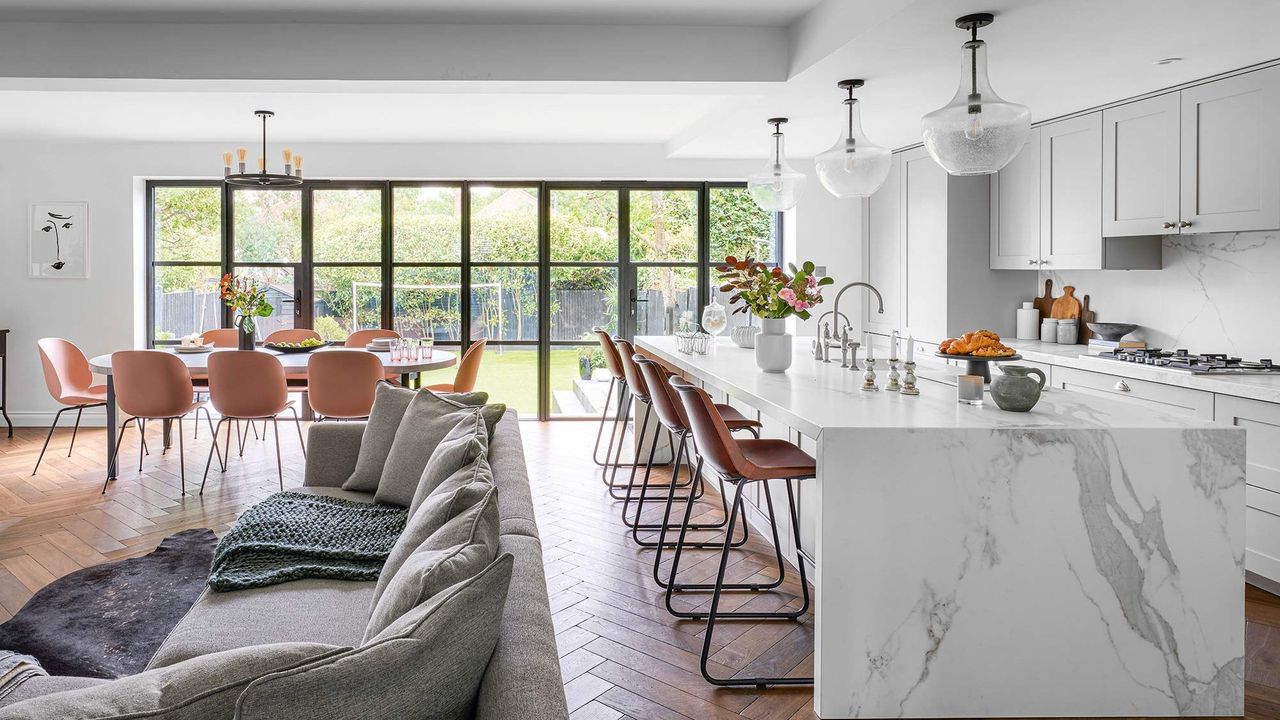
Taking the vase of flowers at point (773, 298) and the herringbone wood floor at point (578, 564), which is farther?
the vase of flowers at point (773, 298)

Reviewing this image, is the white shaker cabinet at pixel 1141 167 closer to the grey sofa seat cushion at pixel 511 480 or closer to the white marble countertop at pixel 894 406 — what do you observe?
the white marble countertop at pixel 894 406

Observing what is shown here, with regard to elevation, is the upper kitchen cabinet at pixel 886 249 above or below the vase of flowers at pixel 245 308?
above

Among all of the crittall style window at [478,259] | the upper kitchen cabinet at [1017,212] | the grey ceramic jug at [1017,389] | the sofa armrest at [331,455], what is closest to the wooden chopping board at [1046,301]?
the upper kitchen cabinet at [1017,212]

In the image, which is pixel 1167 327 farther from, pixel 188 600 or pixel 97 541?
pixel 97 541

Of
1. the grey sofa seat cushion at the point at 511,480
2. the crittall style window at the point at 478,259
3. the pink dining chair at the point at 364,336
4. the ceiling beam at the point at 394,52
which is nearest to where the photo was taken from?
the grey sofa seat cushion at the point at 511,480

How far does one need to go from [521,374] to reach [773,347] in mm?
4300

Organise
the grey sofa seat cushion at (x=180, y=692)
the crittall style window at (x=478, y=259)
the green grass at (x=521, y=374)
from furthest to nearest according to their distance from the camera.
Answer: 1. the green grass at (x=521, y=374)
2. the crittall style window at (x=478, y=259)
3. the grey sofa seat cushion at (x=180, y=692)

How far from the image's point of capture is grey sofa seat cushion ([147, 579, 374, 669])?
193 cm

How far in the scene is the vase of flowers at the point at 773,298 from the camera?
3.64 meters

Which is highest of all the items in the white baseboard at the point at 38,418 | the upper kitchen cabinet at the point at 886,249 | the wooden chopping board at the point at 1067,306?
the upper kitchen cabinet at the point at 886,249

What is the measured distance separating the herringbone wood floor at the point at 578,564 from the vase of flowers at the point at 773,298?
36.5 inches

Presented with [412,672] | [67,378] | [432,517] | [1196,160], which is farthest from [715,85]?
[67,378]

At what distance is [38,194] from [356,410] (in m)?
4.33

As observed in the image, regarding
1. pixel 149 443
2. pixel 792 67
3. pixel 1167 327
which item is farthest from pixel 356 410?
pixel 1167 327
